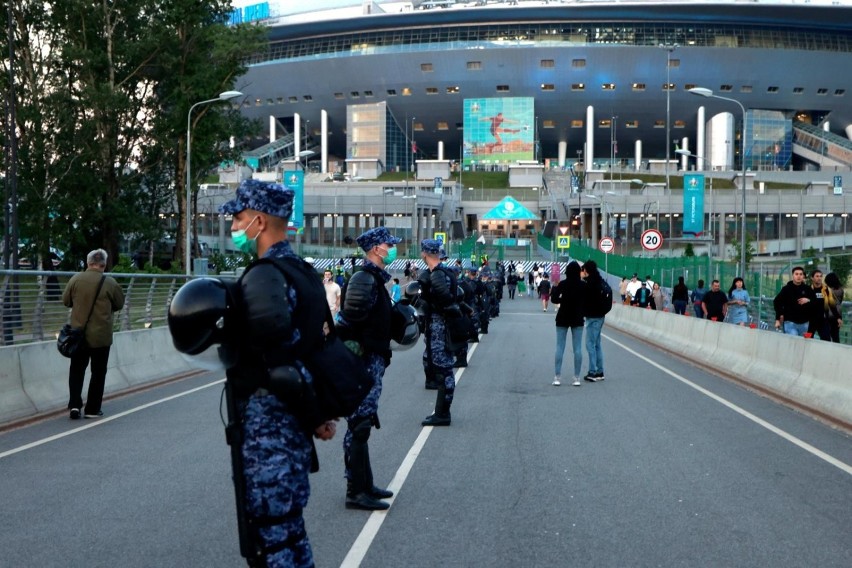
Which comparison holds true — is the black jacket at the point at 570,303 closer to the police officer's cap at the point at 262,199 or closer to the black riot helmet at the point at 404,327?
the black riot helmet at the point at 404,327

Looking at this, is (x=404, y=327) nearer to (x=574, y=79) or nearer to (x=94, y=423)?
(x=94, y=423)

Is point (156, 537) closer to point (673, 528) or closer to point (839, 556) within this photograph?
point (673, 528)

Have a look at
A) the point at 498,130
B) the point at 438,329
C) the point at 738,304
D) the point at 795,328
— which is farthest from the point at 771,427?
the point at 498,130

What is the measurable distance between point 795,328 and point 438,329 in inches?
359

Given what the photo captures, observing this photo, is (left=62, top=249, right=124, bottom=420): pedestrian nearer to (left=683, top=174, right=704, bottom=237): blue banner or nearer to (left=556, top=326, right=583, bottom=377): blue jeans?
(left=556, top=326, right=583, bottom=377): blue jeans

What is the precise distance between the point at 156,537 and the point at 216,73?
3893 centimetres

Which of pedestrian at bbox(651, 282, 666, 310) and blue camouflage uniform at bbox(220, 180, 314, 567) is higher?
blue camouflage uniform at bbox(220, 180, 314, 567)

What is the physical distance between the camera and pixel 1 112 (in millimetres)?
38125

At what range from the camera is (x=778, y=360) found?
15766mm

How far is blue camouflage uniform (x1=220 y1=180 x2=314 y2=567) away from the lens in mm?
3914

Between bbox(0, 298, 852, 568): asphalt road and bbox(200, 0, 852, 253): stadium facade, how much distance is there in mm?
95122

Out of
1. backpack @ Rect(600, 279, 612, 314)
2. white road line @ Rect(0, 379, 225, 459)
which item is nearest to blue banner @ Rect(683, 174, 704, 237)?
backpack @ Rect(600, 279, 612, 314)

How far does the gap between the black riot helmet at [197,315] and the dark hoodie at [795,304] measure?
48.8 feet

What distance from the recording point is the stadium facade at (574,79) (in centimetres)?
11731
